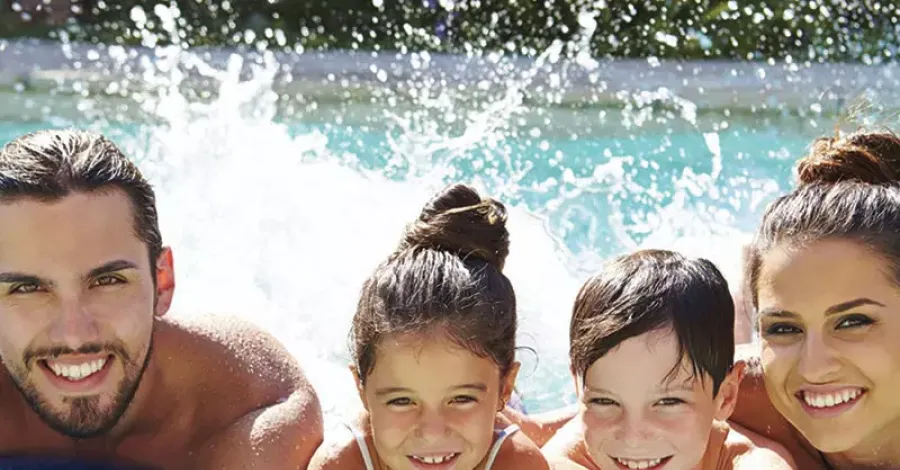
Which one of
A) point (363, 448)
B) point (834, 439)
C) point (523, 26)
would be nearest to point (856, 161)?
point (834, 439)

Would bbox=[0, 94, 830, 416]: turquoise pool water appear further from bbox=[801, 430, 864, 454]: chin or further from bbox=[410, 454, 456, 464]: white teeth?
bbox=[410, 454, 456, 464]: white teeth

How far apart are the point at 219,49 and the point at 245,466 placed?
527 centimetres

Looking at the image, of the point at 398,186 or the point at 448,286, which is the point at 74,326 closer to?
the point at 448,286

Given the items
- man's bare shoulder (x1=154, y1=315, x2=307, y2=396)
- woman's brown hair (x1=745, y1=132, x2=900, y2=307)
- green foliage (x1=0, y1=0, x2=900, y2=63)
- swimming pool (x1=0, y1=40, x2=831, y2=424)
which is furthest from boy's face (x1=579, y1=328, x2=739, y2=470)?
green foliage (x1=0, y1=0, x2=900, y2=63)

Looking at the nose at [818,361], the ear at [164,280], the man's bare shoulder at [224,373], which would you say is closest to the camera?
the nose at [818,361]

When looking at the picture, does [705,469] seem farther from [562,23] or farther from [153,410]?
[562,23]

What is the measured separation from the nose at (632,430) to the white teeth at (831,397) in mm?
463

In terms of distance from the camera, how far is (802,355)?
275cm

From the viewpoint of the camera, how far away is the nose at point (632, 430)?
103 inches

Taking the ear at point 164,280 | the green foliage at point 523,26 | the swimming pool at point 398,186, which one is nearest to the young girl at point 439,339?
the ear at point 164,280

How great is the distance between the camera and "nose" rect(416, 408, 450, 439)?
2.60m

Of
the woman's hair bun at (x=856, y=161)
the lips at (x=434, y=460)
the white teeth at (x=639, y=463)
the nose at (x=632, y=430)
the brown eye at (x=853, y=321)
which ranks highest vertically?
the woman's hair bun at (x=856, y=161)

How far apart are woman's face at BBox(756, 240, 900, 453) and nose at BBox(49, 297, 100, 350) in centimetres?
162

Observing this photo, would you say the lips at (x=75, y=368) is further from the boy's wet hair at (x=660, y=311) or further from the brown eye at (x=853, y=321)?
the brown eye at (x=853, y=321)
